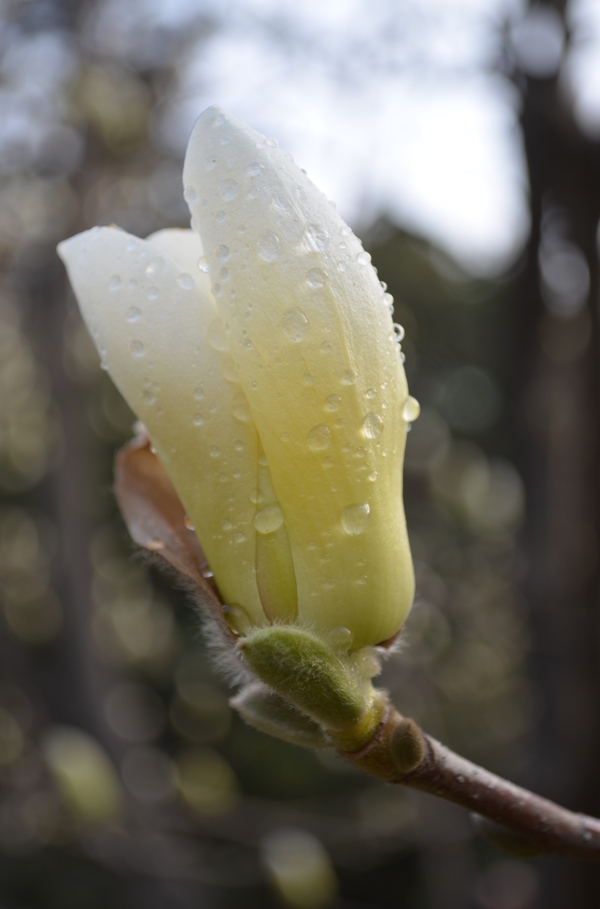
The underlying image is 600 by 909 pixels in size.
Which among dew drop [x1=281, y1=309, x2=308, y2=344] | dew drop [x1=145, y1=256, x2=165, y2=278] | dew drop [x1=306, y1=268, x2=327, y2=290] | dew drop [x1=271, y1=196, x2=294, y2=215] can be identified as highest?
dew drop [x1=271, y1=196, x2=294, y2=215]

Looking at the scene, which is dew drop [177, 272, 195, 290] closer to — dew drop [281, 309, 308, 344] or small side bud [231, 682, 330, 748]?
dew drop [281, 309, 308, 344]

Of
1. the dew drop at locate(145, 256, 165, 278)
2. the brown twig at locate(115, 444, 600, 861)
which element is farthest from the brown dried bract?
the dew drop at locate(145, 256, 165, 278)

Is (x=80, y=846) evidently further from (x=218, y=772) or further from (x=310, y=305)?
(x=310, y=305)

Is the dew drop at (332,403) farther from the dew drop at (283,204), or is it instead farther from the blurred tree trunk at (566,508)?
the blurred tree trunk at (566,508)

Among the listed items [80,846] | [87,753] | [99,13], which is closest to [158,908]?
[80,846]

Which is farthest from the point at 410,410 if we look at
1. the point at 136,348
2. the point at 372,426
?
the point at 136,348

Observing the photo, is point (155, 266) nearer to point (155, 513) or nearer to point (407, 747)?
point (155, 513)

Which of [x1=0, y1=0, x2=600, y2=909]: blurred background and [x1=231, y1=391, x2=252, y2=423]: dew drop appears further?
[x1=0, y1=0, x2=600, y2=909]: blurred background
